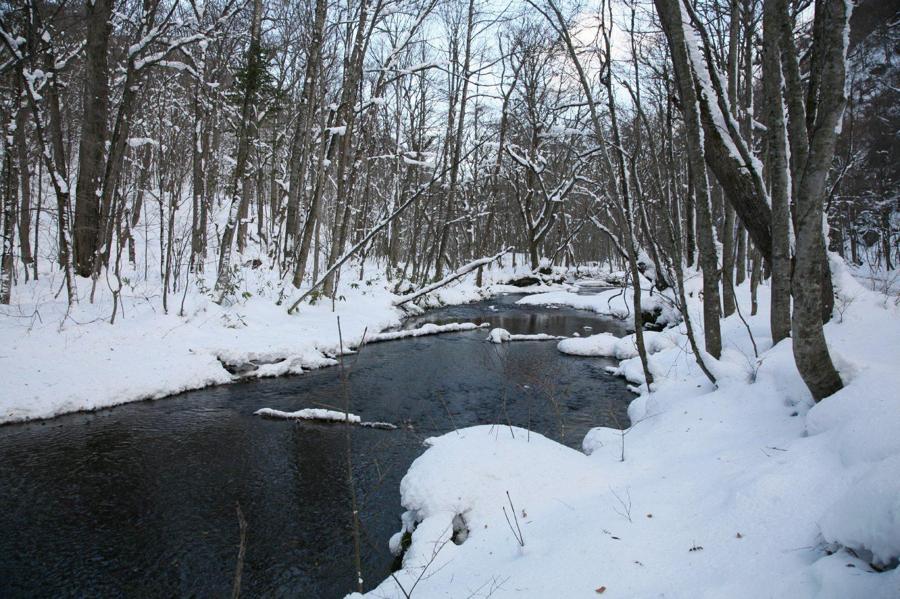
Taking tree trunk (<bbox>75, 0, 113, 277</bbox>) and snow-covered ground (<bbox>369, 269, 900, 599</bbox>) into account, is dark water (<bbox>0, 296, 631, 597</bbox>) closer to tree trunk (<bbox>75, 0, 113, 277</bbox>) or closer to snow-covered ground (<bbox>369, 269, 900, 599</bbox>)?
snow-covered ground (<bbox>369, 269, 900, 599</bbox>)

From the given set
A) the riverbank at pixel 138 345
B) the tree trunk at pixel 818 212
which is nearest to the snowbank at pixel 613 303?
the riverbank at pixel 138 345

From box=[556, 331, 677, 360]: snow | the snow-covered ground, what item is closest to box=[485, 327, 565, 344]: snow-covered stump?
box=[556, 331, 677, 360]: snow

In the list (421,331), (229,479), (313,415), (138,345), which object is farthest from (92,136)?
(229,479)

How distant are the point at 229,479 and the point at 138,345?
415 centimetres

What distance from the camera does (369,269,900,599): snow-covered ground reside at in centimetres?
193

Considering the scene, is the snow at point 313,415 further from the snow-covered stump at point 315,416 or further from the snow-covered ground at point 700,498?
the snow-covered ground at point 700,498

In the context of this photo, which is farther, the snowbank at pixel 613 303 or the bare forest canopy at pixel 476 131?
the snowbank at pixel 613 303

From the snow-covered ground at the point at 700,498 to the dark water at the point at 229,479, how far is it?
0.81m

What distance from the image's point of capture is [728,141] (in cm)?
500

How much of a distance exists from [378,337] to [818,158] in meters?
9.85

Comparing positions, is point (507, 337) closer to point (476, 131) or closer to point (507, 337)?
point (507, 337)

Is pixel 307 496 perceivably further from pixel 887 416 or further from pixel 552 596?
pixel 887 416

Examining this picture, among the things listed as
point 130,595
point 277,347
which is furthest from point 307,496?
point 277,347

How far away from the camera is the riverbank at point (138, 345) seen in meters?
6.42
